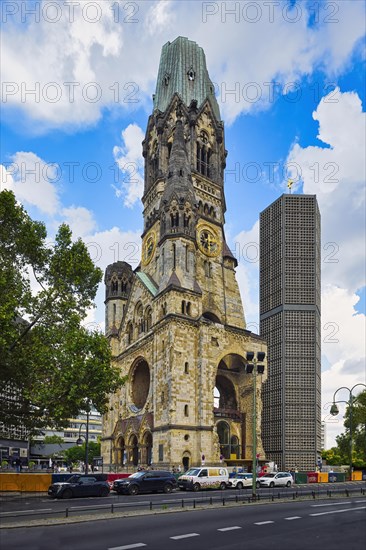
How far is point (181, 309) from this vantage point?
56.2 meters

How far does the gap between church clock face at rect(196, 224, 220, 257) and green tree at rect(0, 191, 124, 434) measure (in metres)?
33.3

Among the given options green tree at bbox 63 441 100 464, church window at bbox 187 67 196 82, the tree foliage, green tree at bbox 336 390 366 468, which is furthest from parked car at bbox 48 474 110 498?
green tree at bbox 63 441 100 464

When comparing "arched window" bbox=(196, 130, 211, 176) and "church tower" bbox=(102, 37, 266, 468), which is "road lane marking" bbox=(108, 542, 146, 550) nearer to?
"church tower" bbox=(102, 37, 266, 468)

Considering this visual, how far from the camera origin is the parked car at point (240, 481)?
40.3 meters

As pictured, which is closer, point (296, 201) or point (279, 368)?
point (279, 368)

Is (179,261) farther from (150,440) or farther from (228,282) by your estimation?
(150,440)

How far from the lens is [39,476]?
35312mm

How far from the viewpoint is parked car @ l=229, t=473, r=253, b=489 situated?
40.3m

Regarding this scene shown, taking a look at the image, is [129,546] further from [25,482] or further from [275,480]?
[275,480]

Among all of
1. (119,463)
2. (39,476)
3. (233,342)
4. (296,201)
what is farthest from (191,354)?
(296,201)

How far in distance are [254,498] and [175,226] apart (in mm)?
37579

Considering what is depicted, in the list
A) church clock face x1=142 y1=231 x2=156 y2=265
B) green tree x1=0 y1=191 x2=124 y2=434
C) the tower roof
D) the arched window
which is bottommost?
green tree x1=0 y1=191 x2=124 y2=434

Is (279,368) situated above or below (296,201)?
below

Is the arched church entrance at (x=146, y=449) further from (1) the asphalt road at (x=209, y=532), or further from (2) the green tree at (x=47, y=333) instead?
(1) the asphalt road at (x=209, y=532)
